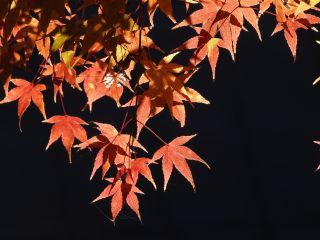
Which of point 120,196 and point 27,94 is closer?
point 27,94

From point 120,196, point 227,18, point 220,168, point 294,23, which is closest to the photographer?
point 227,18

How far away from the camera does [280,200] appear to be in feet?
13.3

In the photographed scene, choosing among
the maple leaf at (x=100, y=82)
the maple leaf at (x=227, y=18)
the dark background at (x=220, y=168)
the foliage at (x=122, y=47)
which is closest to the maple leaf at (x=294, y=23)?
the foliage at (x=122, y=47)

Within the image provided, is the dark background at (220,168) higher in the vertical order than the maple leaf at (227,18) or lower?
lower

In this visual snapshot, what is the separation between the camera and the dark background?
4004mm

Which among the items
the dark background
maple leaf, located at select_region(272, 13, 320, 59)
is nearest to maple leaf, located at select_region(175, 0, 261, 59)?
maple leaf, located at select_region(272, 13, 320, 59)

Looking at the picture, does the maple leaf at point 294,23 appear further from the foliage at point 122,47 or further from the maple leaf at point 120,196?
the maple leaf at point 120,196

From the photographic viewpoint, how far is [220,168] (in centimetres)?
409

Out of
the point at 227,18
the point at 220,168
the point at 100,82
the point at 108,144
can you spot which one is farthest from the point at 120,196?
the point at 220,168

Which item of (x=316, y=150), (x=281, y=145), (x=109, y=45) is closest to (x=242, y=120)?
(x=281, y=145)

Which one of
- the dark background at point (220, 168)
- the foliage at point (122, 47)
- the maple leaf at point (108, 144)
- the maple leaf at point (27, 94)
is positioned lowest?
the dark background at point (220, 168)

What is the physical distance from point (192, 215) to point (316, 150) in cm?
116

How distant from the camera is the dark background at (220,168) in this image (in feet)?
13.1

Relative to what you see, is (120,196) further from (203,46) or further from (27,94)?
(203,46)
